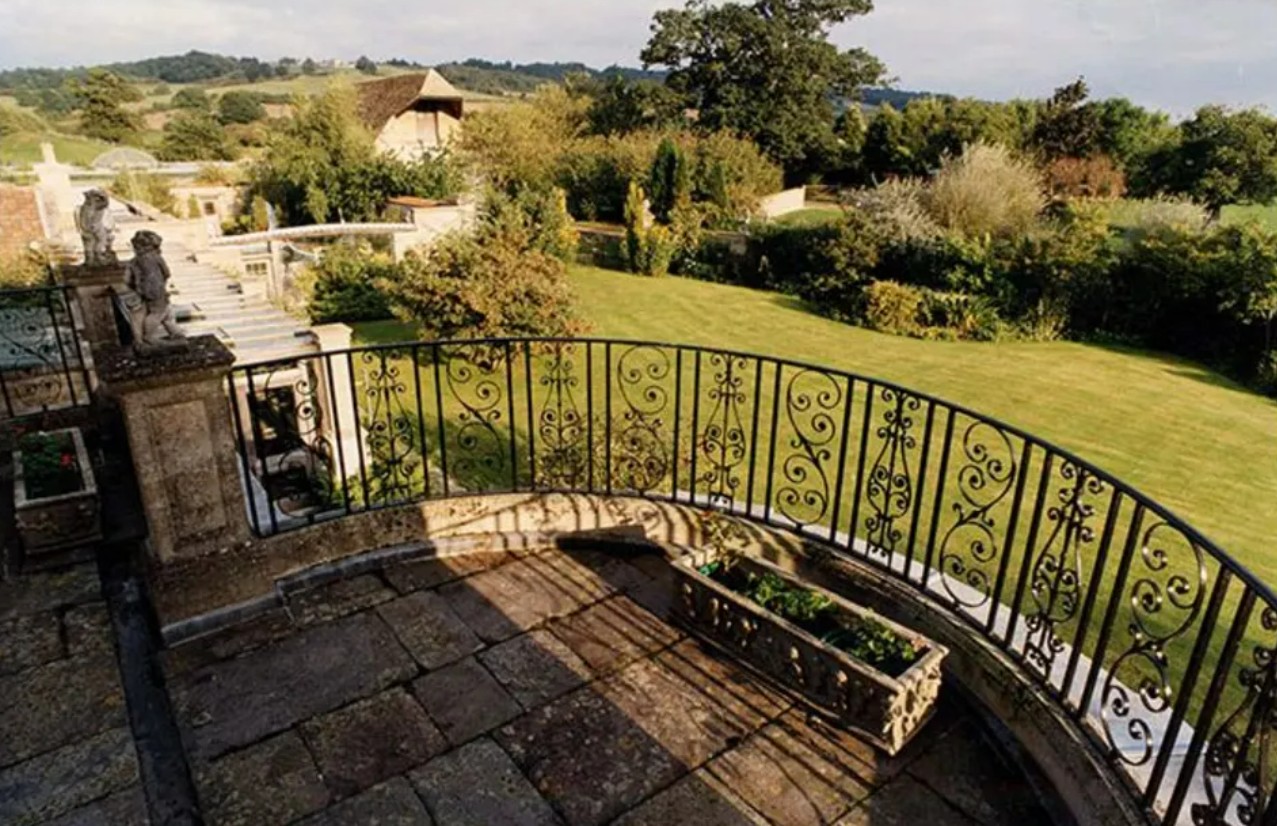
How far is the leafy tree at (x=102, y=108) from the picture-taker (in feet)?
148

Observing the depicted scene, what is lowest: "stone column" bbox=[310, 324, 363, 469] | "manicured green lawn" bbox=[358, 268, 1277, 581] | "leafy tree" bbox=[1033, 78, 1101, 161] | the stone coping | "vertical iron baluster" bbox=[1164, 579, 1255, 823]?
"manicured green lawn" bbox=[358, 268, 1277, 581]

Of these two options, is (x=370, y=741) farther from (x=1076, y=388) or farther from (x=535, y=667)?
(x=1076, y=388)

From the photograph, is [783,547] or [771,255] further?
[771,255]

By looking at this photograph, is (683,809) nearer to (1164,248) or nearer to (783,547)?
(783,547)

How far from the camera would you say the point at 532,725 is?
286 cm

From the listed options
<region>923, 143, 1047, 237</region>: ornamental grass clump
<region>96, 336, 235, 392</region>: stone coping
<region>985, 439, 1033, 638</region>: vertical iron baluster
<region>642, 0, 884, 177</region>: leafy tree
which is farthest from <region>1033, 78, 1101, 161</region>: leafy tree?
<region>96, 336, 235, 392</region>: stone coping

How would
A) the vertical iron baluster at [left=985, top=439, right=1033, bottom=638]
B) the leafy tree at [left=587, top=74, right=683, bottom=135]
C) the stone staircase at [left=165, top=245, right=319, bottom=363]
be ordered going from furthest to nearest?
the leafy tree at [left=587, top=74, right=683, bottom=135] → the stone staircase at [left=165, top=245, right=319, bottom=363] → the vertical iron baluster at [left=985, top=439, right=1033, bottom=638]

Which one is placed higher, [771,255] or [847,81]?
[847,81]

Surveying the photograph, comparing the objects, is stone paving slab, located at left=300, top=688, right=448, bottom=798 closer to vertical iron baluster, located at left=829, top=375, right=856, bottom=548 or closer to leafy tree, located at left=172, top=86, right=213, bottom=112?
vertical iron baluster, located at left=829, top=375, right=856, bottom=548

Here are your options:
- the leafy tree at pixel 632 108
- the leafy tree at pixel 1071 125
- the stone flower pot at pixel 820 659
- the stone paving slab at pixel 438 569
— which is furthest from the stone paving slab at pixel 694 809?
the leafy tree at pixel 632 108

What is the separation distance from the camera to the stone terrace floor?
8.23 feet

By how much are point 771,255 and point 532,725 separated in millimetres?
18728

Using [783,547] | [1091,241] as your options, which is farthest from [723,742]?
[1091,241]

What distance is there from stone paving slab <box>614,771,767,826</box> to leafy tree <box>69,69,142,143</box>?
57.9 m
